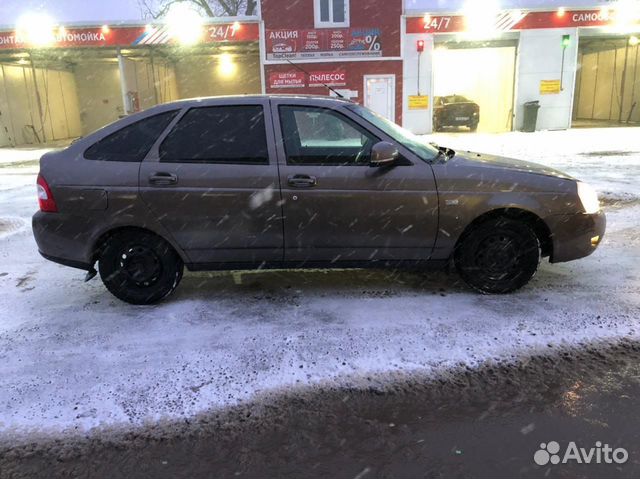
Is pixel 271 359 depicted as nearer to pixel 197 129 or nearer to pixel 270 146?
pixel 270 146

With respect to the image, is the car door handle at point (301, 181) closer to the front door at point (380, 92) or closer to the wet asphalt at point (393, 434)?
the wet asphalt at point (393, 434)

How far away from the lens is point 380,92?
20.7 metres

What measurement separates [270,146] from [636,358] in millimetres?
3000

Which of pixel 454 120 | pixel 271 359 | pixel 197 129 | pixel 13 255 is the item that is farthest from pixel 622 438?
pixel 454 120

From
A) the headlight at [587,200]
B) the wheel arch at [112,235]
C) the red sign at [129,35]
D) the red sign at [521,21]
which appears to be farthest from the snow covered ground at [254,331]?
the red sign at [129,35]

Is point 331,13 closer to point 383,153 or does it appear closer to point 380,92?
point 380,92

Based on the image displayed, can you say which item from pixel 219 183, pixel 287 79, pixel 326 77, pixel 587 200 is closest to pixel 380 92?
pixel 326 77

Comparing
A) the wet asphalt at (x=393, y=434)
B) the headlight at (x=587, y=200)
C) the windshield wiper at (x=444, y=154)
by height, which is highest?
the windshield wiper at (x=444, y=154)

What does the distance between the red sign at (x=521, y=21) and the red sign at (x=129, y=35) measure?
6.61m

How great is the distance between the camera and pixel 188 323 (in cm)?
402

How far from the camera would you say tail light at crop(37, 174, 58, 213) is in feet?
13.7

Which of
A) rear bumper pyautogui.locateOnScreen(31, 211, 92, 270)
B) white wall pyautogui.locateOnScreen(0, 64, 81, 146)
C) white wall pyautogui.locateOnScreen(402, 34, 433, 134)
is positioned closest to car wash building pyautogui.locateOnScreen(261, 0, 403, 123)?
white wall pyautogui.locateOnScreen(402, 34, 433, 134)

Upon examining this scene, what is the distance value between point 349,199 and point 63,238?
2.34m

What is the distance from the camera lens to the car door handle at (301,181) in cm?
411
